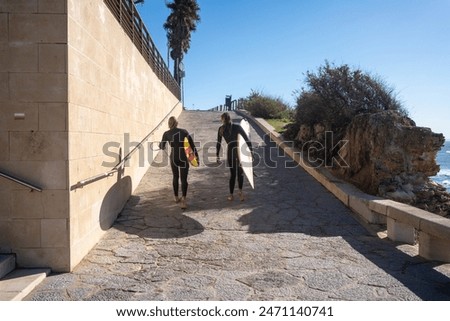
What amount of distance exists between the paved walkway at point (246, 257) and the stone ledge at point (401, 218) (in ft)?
0.59

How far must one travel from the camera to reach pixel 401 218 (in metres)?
4.64

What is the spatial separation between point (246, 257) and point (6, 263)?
2.68 metres

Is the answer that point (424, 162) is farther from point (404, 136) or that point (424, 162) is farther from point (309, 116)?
point (309, 116)

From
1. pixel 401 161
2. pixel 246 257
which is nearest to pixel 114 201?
pixel 246 257

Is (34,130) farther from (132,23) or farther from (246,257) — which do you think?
(132,23)

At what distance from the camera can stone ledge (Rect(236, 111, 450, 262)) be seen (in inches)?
159

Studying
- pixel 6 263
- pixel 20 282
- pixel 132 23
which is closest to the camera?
pixel 20 282

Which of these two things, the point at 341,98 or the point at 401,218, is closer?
the point at 401,218

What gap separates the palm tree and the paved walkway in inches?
1180

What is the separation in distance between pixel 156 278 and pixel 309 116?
25.5 ft

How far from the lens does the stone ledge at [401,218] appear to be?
404 cm

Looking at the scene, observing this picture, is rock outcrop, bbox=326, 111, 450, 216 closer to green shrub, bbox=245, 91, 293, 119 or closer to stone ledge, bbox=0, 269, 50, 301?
stone ledge, bbox=0, 269, 50, 301

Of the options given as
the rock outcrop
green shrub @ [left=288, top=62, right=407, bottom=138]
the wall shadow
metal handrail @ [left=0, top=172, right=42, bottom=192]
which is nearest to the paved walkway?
the wall shadow

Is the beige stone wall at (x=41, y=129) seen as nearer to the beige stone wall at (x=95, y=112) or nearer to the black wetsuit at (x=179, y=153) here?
the beige stone wall at (x=95, y=112)
